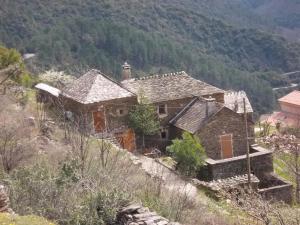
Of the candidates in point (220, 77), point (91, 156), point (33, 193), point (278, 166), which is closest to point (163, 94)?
point (278, 166)

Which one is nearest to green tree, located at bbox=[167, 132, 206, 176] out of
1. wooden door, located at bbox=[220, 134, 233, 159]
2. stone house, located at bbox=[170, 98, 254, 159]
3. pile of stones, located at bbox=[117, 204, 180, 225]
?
stone house, located at bbox=[170, 98, 254, 159]

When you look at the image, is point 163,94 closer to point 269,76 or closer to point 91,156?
point 91,156

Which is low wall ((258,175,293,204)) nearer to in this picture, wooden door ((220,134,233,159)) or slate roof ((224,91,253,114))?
wooden door ((220,134,233,159))

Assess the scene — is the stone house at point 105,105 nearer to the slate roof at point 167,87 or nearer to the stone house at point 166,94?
the stone house at point 166,94

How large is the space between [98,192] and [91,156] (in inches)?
221

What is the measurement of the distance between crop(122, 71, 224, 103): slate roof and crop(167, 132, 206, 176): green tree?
188 inches

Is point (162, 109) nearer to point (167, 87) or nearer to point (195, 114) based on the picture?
point (167, 87)

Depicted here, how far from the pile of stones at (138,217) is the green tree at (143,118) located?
15.9m

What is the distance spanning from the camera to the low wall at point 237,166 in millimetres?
25750

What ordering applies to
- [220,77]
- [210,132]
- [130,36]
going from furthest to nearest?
[220,77] → [130,36] → [210,132]

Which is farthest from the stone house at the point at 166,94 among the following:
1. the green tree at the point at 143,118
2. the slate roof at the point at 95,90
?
the slate roof at the point at 95,90

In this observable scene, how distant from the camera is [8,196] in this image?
1226 centimetres

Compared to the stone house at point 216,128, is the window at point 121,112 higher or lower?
higher

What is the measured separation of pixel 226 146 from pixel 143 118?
4381 millimetres
